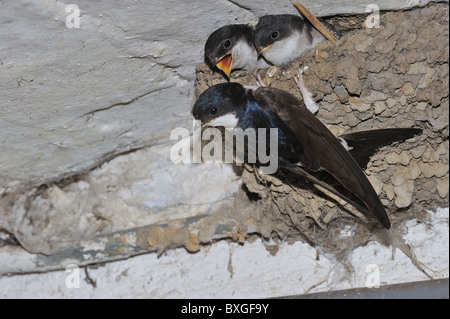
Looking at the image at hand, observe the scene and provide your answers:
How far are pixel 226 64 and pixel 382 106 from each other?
0.59 metres

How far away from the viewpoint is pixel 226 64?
9.46 ft

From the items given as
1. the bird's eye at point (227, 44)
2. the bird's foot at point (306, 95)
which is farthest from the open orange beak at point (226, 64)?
the bird's foot at point (306, 95)

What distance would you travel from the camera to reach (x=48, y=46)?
7.92 feet

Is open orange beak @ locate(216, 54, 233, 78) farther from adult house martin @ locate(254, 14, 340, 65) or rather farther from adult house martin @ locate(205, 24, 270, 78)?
adult house martin @ locate(254, 14, 340, 65)

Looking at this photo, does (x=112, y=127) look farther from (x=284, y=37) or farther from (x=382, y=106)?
(x=382, y=106)

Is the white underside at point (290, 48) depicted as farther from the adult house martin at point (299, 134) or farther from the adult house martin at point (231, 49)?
the adult house martin at point (299, 134)

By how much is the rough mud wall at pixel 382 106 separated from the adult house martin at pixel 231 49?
0.07 m

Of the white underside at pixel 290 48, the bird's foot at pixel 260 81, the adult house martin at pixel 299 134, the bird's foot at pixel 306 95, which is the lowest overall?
the adult house martin at pixel 299 134

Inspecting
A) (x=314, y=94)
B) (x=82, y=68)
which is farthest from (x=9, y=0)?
(x=314, y=94)

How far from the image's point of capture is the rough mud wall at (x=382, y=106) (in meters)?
2.71

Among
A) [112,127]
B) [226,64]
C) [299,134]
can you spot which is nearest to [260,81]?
[226,64]

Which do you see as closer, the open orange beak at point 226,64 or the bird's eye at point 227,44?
the bird's eye at point 227,44

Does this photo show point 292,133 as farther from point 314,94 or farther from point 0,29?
point 0,29

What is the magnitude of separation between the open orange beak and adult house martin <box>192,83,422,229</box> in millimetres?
124
